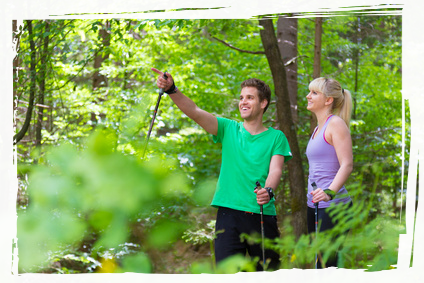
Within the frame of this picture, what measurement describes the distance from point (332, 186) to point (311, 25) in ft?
31.0

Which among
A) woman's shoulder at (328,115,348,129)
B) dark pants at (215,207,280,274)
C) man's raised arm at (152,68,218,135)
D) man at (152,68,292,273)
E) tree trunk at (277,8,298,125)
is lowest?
dark pants at (215,207,280,274)

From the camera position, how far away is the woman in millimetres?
3088

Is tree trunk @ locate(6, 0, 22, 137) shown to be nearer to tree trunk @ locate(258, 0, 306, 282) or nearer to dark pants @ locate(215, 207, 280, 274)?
tree trunk @ locate(258, 0, 306, 282)


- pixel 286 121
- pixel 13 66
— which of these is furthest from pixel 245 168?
pixel 13 66

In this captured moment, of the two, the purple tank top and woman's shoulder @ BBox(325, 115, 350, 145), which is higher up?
woman's shoulder @ BBox(325, 115, 350, 145)

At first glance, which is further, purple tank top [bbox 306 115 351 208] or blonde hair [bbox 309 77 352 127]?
blonde hair [bbox 309 77 352 127]

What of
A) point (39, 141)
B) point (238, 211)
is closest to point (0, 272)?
point (238, 211)

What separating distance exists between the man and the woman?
0.22 meters

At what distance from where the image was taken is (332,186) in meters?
3.04

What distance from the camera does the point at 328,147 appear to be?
3229 millimetres

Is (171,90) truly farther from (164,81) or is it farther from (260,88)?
(260,88)

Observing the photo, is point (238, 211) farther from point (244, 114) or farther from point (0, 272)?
point (0, 272)

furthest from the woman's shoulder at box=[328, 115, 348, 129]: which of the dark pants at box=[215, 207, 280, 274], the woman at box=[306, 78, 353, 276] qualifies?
the dark pants at box=[215, 207, 280, 274]

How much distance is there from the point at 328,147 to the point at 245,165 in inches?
22.2
